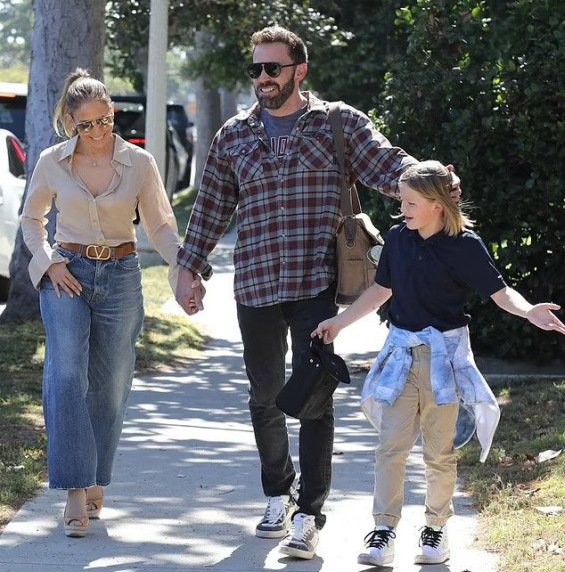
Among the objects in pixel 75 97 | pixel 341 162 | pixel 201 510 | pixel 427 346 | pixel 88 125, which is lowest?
pixel 201 510

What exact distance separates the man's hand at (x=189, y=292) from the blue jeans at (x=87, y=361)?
218 mm

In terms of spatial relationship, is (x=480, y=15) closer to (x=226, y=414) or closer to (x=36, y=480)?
(x=226, y=414)

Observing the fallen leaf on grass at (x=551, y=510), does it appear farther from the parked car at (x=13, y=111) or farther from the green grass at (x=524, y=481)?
the parked car at (x=13, y=111)

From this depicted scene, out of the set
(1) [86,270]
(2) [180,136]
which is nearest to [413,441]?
(1) [86,270]

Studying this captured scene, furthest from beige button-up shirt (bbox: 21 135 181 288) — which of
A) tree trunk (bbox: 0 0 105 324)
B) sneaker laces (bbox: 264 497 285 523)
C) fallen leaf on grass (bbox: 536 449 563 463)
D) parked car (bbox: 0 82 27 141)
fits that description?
parked car (bbox: 0 82 27 141)

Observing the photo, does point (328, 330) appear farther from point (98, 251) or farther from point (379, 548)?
point (98, 251)

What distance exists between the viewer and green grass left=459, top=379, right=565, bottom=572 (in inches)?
201

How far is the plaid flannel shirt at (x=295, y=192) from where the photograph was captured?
5215 millimetres

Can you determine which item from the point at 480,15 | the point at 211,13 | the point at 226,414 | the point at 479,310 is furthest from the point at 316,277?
the point at 211,13

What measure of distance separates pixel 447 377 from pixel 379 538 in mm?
630

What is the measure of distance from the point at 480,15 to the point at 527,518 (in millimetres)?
5266

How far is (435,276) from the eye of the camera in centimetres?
489

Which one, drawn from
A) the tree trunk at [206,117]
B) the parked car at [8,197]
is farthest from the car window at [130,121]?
the tree trunk at [206,117]

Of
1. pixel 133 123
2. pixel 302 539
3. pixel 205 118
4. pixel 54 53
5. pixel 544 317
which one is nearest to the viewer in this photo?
pixel 544 317
